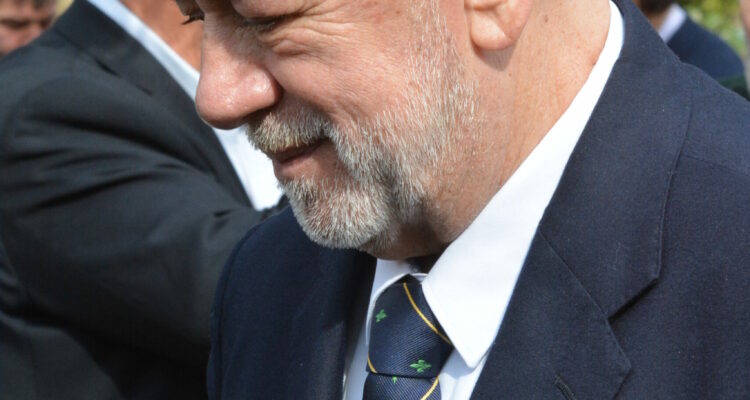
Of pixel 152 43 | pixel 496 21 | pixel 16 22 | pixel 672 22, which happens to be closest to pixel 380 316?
pixel 496 21

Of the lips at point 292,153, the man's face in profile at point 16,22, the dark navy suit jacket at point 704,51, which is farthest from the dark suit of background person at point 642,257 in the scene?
the man's face in profile at point 16,22

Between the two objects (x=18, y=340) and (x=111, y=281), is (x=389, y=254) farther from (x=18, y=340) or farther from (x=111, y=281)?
(x=18, y=340)

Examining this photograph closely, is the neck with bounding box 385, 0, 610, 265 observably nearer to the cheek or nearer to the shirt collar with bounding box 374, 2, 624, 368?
the shirt collar with bounding box 374, 2, 624, 368

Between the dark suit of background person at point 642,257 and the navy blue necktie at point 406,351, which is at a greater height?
the dark suit of background person at point 642,257

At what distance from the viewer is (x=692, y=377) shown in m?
1.58

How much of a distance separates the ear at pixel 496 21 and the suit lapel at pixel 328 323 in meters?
0.55

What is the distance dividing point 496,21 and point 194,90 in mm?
1717

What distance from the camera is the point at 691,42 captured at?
443cm

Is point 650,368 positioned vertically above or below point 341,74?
below

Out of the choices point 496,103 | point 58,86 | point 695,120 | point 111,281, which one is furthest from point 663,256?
point 58,86

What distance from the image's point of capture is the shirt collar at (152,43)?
3.29m

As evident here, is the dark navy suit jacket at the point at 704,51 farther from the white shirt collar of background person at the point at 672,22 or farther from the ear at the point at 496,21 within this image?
the ear at the point at 496,21

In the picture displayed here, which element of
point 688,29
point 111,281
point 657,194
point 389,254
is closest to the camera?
point 657,194

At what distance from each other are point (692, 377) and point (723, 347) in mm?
60
